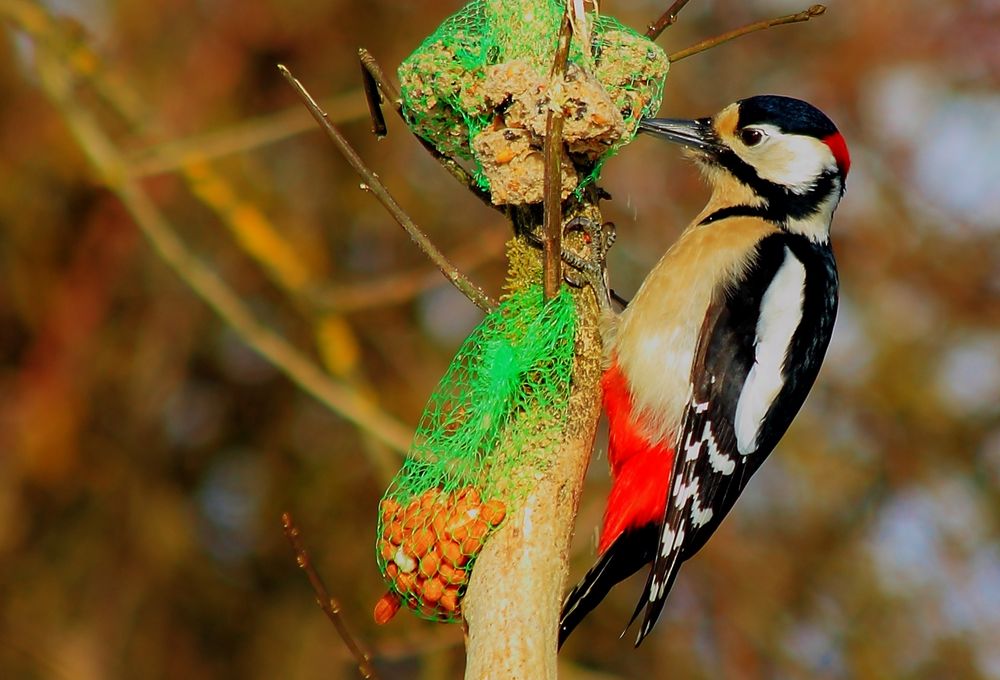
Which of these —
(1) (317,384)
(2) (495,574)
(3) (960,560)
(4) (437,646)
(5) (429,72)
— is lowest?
(3) (960,560)

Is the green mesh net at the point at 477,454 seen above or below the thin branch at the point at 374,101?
below

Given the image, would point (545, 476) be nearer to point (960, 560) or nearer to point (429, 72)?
point (429, 72)

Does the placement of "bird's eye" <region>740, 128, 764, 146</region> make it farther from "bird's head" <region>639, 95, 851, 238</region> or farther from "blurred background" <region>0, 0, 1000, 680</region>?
"blurred background" <region>0, 0, 1000, 680</region>

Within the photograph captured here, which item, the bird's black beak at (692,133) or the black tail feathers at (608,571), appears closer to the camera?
the black tail feathers at (608,571)

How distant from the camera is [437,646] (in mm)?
3736

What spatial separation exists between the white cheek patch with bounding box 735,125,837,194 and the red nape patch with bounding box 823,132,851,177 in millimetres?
11

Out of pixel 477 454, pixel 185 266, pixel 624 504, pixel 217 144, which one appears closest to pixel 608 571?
pixel 624 504

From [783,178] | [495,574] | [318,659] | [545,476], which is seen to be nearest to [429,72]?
[545,476]

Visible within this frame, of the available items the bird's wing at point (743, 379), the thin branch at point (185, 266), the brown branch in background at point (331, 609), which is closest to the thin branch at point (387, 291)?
the thin branch at point (185, 266)

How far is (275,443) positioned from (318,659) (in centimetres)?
93

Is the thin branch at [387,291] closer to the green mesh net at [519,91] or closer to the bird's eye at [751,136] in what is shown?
the bird's eye at [751,136]

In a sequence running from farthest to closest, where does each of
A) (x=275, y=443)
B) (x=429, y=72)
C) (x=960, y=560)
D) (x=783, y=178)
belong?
1. (x=275, y=443)
2. (x=960, y=560)
3. (x=783, y=178)
4. (x=429, y=72)

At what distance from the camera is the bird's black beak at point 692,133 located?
3.43 metres

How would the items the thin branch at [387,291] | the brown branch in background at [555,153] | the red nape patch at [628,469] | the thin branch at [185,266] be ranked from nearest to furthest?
the brown branch in background at [555,153], the red nape patch at [628,469], the thin branch at [185,266], the thin branch at [387,291]
